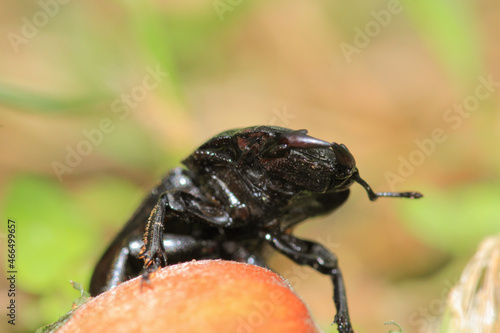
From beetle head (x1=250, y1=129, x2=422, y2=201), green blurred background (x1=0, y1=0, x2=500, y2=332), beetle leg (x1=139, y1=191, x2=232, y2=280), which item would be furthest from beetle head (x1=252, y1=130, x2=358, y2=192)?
green blurred background (x1=0, y1=0, x2=500, y2=332)

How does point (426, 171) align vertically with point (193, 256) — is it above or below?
above

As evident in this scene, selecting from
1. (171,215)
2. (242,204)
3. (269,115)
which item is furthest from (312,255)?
(269,115)

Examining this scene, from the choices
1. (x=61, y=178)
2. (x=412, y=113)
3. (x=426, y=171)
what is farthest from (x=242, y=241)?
(x=412, y=113)

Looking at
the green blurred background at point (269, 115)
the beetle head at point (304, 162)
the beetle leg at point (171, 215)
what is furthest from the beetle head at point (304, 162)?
the green blurred background at point (269, 115)

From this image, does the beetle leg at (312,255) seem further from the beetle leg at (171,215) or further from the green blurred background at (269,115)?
the green blurred background at (269,115)

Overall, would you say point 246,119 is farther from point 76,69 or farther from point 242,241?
point 242,241
